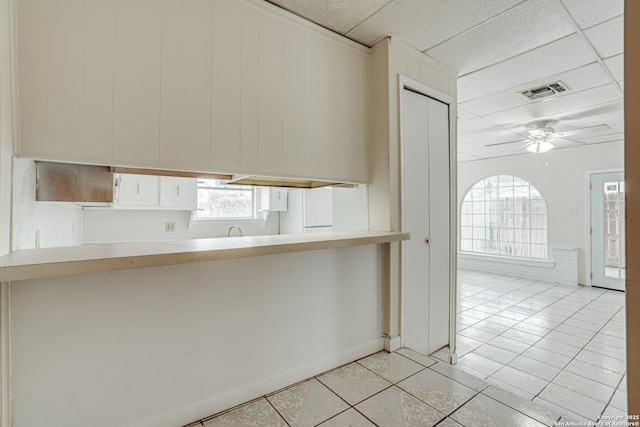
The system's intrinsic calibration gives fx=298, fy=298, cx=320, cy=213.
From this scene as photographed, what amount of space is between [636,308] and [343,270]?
60.8 inches

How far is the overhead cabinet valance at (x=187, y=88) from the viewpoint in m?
1.21

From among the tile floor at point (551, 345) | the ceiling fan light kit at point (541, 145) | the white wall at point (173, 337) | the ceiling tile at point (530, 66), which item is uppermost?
the ceiling tile at point (530, 66)

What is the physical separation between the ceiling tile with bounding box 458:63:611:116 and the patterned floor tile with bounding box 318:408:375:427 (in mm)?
3170

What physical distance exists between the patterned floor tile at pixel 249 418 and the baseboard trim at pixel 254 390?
4 cm

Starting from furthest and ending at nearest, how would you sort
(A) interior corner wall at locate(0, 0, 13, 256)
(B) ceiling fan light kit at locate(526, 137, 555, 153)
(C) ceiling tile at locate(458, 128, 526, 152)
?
(C) ceiling tile at locate(458, 128, 526, 152), (B) ceiling fan light kit at locate(526, 137, 555, 153), (A) interior corner wall at locate(0, 0, 13, 256)

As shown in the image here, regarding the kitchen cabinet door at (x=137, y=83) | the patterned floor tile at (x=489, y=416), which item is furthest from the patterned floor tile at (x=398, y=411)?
the kitchen cabinet door at (x=137, y=83)

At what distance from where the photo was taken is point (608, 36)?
2.08m

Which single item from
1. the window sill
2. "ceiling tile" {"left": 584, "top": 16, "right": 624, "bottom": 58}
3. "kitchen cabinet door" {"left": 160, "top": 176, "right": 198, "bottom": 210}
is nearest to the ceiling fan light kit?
Result: "ceiling tile" {"left": 584, "top": 16, "right": 624, "bottom": 58}

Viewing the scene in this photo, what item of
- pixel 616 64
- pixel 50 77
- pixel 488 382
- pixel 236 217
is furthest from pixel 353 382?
pixel 616 64

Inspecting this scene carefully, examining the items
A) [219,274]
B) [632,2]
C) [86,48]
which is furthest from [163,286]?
[632,2]

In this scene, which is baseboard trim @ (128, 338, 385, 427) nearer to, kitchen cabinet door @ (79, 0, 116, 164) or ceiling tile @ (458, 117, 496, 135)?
kitchen cabinet door @ (79, 0, 116, 164)

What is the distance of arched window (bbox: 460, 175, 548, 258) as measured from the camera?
6137 millimetres

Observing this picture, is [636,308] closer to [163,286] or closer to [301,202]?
[163,286]

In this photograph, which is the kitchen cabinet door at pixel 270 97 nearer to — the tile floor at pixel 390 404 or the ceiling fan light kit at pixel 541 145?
the tile floor at pixel 390 404
